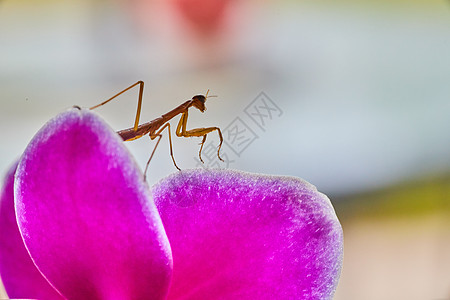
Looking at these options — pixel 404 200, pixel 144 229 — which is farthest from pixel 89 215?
pixel 404 200

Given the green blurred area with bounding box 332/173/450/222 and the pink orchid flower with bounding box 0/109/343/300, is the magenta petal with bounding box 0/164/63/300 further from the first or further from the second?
the green blurred area with bounding box 332/173/450/222

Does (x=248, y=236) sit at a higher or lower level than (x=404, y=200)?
higher

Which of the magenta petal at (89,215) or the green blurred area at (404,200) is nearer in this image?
the magenta petal at (89,215)

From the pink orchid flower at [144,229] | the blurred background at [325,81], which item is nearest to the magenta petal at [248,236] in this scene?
the pink orchid flower at [144,229]

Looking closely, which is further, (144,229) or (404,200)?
(404,200)

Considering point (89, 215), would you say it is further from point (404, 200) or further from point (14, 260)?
point (404, 200)

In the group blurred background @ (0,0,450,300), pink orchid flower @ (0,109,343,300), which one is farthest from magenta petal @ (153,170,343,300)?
blurred background @ (0,0,450,300)

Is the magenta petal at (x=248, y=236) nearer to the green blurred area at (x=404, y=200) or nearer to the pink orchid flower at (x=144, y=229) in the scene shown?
the pink orchid flower at (x=144, y=229)
